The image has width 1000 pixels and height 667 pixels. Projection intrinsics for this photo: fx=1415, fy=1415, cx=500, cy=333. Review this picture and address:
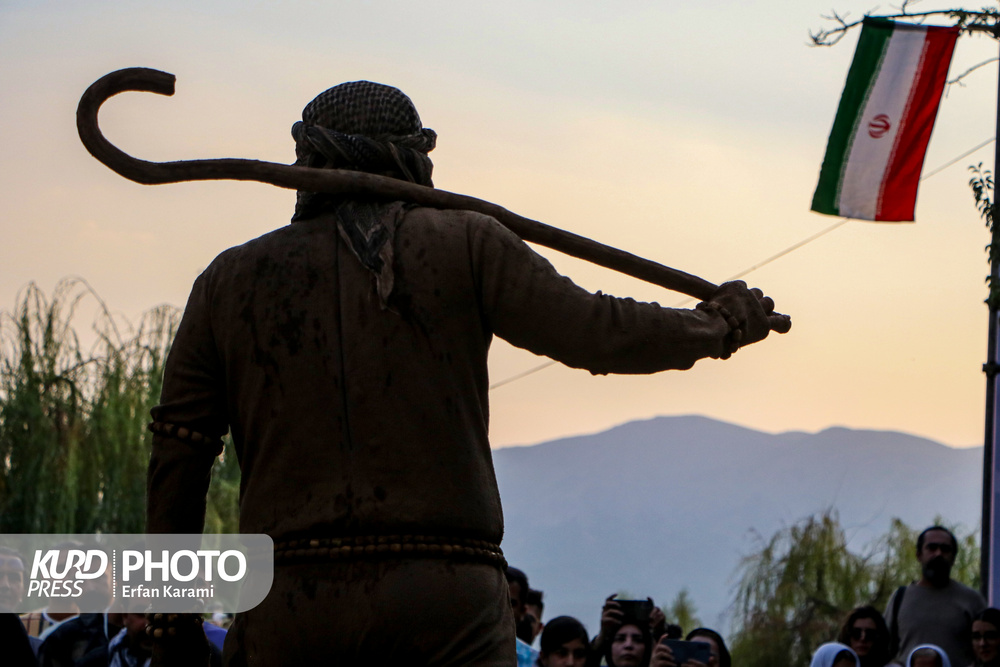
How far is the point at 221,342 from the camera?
9.75 feet

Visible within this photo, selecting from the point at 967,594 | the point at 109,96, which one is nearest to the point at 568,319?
the point at 109,96

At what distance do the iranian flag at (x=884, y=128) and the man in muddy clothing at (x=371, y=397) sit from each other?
7.71m

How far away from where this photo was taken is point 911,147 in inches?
407

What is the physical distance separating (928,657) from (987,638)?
0.34m

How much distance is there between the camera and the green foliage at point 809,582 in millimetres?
21375

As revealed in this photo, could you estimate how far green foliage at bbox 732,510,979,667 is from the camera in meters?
21.4

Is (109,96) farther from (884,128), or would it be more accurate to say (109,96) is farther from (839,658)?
(884,128)

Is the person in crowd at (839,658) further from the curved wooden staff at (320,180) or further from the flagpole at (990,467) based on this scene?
the curved wooden staff at (320,180)

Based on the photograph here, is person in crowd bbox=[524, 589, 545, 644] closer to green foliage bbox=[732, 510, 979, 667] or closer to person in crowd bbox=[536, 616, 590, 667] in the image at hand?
person in crowd bbox=[536, 616, 590, 667]

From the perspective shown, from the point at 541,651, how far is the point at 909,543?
59.7 feet

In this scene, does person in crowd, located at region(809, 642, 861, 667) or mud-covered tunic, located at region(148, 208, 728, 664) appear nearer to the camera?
mud-covered tunic, located at region(148, 208, 728, 664)

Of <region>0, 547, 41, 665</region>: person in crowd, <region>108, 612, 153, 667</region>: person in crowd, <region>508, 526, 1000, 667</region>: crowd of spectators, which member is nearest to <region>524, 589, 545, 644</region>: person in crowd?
<region>508, 526, 1000, 667</region>: crowd of spectators

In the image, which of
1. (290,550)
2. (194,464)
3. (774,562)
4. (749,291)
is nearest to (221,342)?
(194,464)
